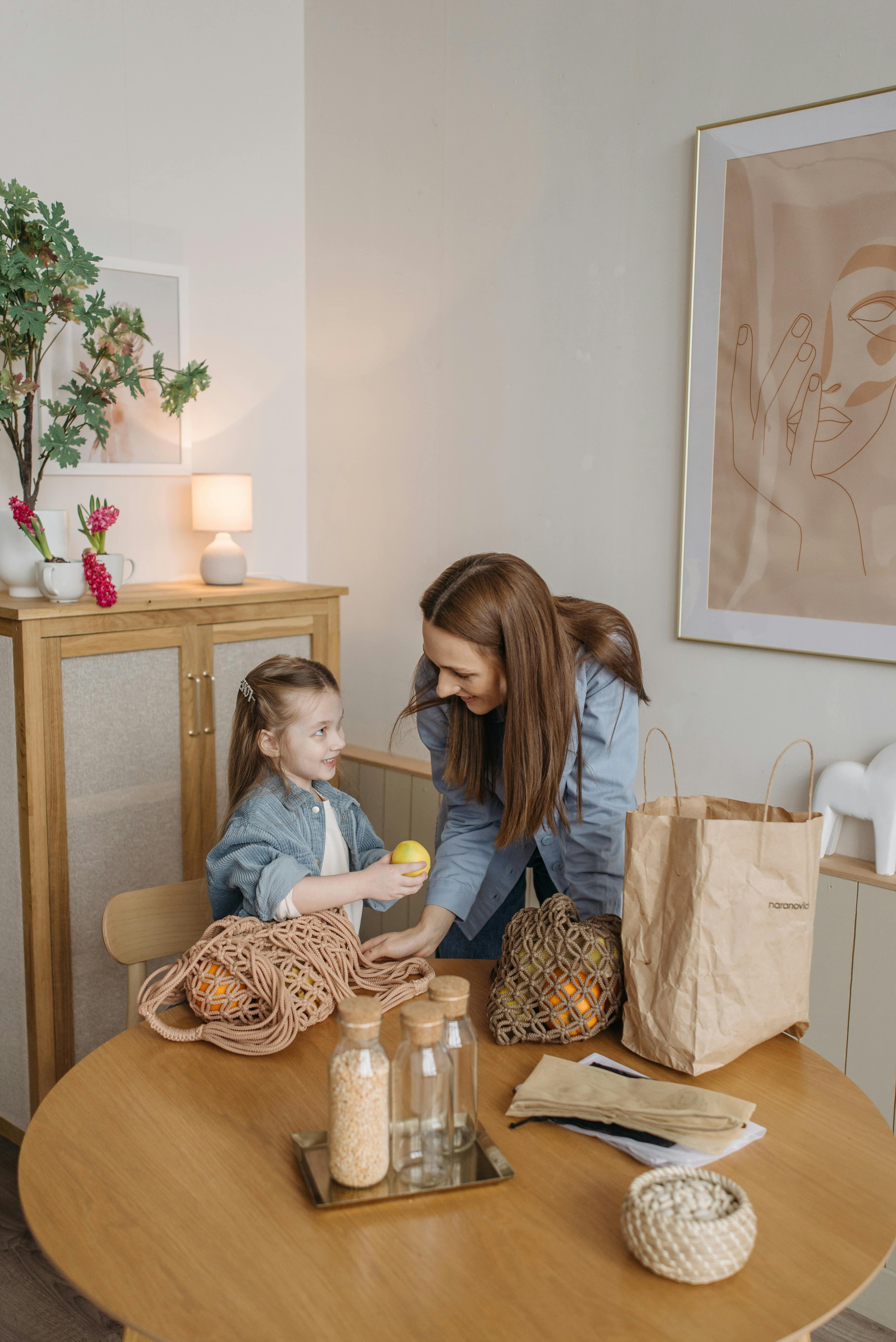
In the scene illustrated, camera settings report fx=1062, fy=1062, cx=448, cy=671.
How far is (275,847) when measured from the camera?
1.72m

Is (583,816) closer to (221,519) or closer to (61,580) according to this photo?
(61,580)

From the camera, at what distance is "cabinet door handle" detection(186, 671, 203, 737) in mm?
2658

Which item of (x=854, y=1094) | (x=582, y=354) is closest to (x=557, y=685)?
(x=854, y=1094)

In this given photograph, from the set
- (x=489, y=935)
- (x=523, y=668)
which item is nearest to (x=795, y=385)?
(x=523, y=668)

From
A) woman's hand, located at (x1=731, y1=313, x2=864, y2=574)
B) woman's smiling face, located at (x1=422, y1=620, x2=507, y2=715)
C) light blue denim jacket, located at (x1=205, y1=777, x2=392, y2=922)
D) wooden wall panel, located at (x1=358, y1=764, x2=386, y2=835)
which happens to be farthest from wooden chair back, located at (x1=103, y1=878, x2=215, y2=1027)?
woman's hand, located at (x1=731, y1=313, x2=864, y2=574)

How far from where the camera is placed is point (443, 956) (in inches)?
86.5

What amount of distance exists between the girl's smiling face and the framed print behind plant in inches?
47.2

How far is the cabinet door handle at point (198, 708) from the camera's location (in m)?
2.66

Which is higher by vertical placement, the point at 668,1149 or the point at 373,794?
the point at 668,1149

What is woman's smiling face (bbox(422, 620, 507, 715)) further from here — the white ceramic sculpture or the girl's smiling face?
the white ceramic sculpture

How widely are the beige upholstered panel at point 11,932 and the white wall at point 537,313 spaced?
1.15 m

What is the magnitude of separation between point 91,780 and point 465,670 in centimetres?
117

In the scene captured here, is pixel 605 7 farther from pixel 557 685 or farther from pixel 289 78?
pixel 557 685

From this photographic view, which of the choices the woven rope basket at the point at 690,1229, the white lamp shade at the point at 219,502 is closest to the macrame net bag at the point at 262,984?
the woven rope basket at the point at 690,1229
